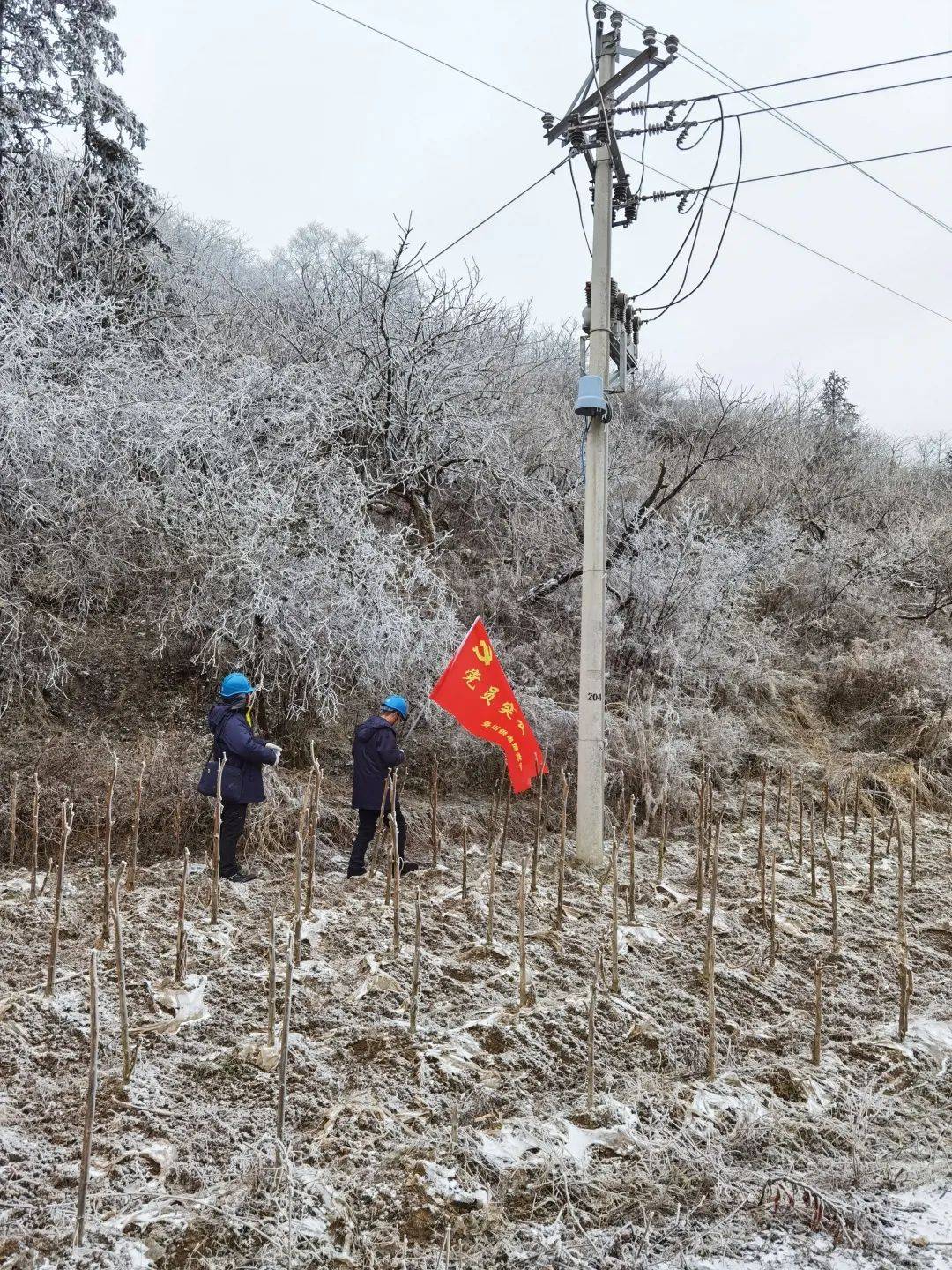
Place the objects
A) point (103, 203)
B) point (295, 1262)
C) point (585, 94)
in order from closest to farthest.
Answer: point (295, 1262) < point (585, 94) < point (103, 203)

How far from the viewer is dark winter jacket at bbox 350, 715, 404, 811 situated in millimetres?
5762

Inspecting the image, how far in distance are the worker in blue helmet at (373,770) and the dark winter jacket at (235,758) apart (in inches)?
25.2

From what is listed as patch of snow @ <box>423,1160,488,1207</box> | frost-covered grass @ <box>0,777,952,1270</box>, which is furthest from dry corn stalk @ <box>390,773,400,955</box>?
patch of snow @ <box>423,1160,488,1207</box>

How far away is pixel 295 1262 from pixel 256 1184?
307mm

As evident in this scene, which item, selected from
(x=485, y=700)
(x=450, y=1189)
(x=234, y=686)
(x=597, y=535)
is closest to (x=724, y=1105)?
(x=450, y=1189)

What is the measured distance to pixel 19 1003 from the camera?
12.5 ft

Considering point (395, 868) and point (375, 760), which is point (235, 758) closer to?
point (375, 760)

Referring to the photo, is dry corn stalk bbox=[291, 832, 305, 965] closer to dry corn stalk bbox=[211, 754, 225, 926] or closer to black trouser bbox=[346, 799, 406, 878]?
dry corn stalk bbox=[211, 754, 225, 926]

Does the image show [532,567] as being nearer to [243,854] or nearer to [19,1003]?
[243,854]

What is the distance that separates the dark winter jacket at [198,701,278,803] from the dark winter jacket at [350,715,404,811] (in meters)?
0.64

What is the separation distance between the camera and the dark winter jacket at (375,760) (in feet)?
18.9

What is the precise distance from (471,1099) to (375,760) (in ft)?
8.62

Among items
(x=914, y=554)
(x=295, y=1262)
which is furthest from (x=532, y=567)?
(x=295, y=1262)

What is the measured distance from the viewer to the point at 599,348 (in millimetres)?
6789
